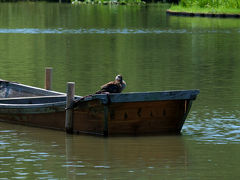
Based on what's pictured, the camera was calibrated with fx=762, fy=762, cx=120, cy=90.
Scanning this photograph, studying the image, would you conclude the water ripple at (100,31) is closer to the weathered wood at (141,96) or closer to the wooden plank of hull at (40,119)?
the wooden plank of hull at (40,119)

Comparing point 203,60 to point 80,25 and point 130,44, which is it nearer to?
point 130,44

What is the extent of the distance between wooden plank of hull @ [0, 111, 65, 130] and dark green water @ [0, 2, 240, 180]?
0.97 feet

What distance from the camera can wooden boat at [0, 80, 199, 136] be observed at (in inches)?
698

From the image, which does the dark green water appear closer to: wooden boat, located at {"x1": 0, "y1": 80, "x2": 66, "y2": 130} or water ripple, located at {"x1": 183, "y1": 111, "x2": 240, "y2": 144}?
water ripple, located at {"x1": 183, "y1": 111, "x2": 240, "y2": 144}

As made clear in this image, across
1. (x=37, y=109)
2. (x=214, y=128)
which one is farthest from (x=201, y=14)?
(x=37, y=109)

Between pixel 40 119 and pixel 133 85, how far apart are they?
8343 millimetres

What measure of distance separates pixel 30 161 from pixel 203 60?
23.5 m

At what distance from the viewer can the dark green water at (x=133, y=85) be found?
15.3m

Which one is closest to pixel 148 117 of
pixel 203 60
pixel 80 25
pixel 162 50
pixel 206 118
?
pixel 206 118

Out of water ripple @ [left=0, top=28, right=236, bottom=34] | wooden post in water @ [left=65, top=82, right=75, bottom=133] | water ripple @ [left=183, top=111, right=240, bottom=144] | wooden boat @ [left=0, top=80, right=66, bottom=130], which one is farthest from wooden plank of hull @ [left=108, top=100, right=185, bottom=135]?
water ripple @ [left=0, top=28, right=236, bottom=34]

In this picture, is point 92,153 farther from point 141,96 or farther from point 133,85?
point 133,85

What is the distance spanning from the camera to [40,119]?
19359mm

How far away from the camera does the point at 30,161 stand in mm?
15781

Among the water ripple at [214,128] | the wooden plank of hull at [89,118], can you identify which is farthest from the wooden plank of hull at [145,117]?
the water ripple at [214,128]
